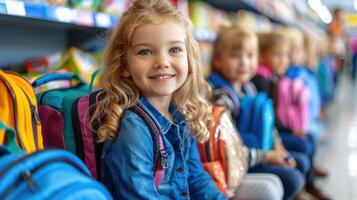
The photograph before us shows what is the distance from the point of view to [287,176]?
6.06 feet

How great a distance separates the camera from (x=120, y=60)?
1270 millimetres

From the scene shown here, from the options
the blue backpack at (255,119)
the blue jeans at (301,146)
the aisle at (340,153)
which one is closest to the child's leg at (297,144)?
the blue jeans at (301,146)

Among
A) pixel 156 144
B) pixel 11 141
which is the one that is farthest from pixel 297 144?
pixel 11 141

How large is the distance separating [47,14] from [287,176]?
1.10 metres

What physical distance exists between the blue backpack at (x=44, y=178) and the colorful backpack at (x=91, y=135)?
29 cm

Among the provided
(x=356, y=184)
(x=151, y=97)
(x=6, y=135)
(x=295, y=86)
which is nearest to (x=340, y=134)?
(x=356, y=184)

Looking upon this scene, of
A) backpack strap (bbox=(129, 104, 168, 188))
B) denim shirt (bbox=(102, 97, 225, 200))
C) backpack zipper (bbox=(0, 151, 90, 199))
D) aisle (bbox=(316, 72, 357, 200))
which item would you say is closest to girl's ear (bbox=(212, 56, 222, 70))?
denim shirt (bbox=(102, 97, 225, 200))

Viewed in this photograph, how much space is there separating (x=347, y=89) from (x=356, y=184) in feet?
19.3

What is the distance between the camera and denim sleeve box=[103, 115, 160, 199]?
3.70ft

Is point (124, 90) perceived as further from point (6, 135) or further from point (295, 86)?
point (295, 86)

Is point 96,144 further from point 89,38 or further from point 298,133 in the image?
point 298,133

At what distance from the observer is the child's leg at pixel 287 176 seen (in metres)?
Answer: 1.84

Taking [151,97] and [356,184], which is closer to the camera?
[151,97]

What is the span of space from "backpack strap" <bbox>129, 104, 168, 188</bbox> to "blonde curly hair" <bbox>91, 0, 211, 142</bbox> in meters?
0.03
